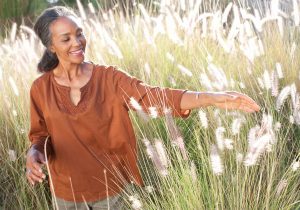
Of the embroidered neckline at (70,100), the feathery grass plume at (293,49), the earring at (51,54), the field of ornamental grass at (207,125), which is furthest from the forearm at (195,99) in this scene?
the feathery grass plume at (293,49)

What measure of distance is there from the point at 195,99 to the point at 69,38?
77 cm

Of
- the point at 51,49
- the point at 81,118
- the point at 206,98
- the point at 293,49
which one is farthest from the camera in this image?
the point at 293,49

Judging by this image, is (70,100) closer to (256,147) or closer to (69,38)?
(69,38)

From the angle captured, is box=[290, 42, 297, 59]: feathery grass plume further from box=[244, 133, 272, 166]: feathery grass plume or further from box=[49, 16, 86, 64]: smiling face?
box=[244, 133, 272, 166]: feathery grass plume

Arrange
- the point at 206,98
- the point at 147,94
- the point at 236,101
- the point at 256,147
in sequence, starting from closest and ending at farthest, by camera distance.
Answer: the point at 256,147 → the point at 236,101 → the point at 206,98 → the point at 147,94

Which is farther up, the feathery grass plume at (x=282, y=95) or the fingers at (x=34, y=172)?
the feathery grass plume at (x=282, y=95)

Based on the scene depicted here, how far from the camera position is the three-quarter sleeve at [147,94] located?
292 cm

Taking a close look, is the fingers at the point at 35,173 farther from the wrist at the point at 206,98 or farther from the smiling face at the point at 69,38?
the wrist at the point at 206,98

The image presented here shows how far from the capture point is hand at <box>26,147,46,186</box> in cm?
278

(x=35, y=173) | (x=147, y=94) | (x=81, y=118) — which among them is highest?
(x=147, y=94)

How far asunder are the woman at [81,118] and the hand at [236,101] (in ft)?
1.52

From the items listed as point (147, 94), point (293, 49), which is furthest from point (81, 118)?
point (293, 49)

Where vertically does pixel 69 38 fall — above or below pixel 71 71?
above

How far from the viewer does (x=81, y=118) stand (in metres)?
3.14
